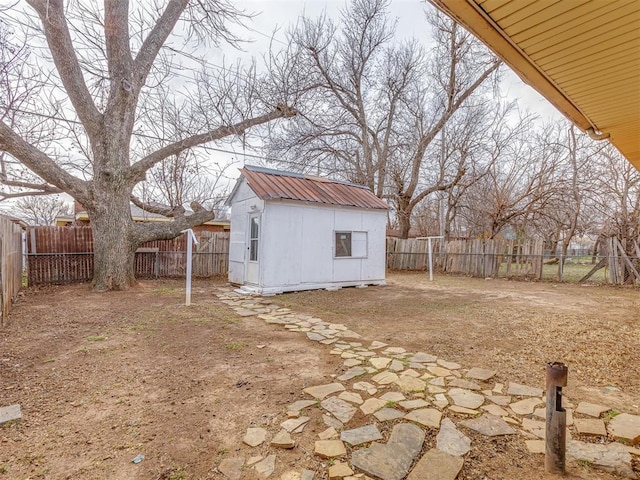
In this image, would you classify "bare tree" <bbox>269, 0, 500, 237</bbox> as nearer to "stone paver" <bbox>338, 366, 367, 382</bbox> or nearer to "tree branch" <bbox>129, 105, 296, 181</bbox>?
"tree branch" <bbox>129, 105, 296, 181</bbox>

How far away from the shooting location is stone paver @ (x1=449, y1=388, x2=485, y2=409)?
8.31ft

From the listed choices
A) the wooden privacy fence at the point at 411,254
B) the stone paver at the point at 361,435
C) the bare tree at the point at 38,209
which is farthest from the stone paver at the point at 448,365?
the bare tree at the point at 38,209

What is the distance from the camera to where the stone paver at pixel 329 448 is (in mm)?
1943

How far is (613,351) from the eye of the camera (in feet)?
12.6

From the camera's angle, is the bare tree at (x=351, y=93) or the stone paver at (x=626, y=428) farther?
the bare tree at (x=351, y=93)

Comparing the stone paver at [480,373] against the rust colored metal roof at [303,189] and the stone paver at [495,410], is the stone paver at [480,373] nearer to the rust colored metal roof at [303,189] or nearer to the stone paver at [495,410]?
the stone paver at [495,410]

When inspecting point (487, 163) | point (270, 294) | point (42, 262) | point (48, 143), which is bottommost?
point (270, 294)

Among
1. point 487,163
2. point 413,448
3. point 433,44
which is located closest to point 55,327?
point 413,448

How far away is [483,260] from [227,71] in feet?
35.0

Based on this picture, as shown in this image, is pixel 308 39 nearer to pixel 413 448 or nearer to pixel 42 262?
pixel 42 262

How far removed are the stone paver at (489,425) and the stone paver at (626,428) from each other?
65 cm

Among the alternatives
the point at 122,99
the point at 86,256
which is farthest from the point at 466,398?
the point at 86,256

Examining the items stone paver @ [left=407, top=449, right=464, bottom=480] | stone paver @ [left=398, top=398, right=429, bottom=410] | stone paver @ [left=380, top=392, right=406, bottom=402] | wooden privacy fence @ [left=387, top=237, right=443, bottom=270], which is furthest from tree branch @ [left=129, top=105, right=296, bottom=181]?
wooden privacy fence @ [left=387, top=237, right=443, bottom=270]

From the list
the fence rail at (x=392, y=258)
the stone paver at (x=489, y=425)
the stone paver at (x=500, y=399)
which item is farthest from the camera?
the fence rail at (x=392, y=258)
